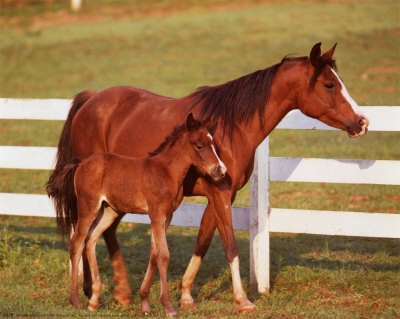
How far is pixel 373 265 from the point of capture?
7.26 m

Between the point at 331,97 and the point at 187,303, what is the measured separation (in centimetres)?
219

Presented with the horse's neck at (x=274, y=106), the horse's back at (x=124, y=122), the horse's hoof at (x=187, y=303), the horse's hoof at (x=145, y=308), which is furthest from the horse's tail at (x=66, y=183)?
the horse's neck at (x=274, y=106)

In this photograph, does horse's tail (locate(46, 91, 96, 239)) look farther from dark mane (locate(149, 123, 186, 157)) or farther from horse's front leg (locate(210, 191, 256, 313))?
horse's front leg (locate(210, 191, 256, 313))

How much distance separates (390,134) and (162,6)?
20.6 metres

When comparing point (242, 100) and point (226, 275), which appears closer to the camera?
point (242, 100)

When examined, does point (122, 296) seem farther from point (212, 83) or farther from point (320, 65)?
point (212, 83)

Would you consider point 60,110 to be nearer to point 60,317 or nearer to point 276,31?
point 60,317

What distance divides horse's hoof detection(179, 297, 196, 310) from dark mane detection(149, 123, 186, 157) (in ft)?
4.45

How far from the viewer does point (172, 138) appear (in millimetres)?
5676

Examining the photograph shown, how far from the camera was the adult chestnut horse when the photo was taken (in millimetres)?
5715

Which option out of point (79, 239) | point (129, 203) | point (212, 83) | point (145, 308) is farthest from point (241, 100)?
point (212, 83)

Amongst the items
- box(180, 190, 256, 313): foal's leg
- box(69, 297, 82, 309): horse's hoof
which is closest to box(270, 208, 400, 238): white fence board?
box(180, 190, 256, 313): foal's leg

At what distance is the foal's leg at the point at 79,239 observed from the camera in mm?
5742

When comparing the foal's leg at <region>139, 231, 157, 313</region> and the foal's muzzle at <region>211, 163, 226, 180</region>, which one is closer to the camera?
the foal's muzzle at <region>211, 163, 226, 180</region>
